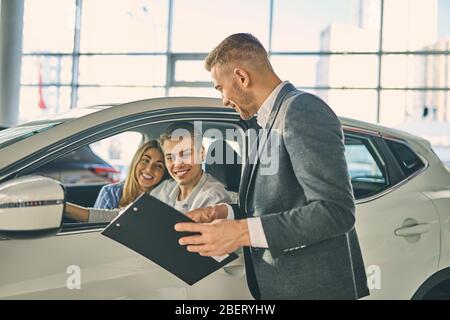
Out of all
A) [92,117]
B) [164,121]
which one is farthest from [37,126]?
[164,121]

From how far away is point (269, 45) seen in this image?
29.0 ft

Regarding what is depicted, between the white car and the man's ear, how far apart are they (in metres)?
0.48

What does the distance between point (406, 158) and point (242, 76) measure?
3.51 ft

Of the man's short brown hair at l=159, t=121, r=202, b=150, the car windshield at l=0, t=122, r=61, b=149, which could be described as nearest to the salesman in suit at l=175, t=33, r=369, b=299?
the man's short brown hair at l=159, t=121, r=202, b=150

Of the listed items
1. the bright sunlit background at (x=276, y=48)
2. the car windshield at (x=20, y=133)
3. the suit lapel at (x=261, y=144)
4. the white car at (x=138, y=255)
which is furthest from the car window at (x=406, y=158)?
the bright sunlit background at (x=276, y=48)

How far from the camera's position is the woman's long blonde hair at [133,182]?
7.45 feet

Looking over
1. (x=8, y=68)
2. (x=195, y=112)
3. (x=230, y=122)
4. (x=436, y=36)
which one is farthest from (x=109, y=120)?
(x=436, y=36)

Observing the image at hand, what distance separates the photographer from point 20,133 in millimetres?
1764

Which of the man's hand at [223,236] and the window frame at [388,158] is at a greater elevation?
the window frame at [388,158]

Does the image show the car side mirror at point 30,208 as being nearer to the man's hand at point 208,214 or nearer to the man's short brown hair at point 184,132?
the man's hand at point 208,214

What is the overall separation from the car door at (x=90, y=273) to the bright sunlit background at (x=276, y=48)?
6.81 m

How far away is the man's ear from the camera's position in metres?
1.31
